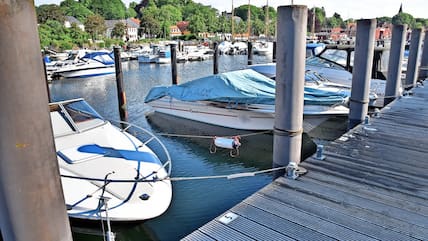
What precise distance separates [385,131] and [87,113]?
20.8 ft

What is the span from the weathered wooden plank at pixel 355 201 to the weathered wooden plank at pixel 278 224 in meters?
0.80

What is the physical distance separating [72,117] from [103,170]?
182 cm

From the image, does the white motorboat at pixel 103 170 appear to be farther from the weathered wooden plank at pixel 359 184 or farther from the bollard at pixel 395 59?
the bollard at pixel 395 59

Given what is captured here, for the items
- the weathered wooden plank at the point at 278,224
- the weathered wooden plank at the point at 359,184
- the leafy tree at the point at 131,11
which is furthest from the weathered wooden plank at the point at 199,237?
the leafy tree at the point at 131,11

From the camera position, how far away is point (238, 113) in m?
11.5

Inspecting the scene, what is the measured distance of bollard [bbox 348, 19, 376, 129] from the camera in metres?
7.03

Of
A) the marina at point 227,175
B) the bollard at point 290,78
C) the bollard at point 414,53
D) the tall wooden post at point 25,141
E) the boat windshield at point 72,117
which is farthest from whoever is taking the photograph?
the bollard at point 414,53

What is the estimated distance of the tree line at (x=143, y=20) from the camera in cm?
5606

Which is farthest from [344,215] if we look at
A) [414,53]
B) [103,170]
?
[414,53]

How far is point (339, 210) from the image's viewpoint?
382 cm

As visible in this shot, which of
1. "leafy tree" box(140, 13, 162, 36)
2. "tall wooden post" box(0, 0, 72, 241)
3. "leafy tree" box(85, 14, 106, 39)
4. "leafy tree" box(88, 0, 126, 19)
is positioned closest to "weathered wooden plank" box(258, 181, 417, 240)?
"tall wooden post" box(0, 0, 72, 241)

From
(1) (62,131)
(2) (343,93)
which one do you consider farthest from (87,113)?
(2) (343,93)

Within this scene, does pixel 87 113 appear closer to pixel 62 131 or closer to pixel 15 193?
pixel 62 131

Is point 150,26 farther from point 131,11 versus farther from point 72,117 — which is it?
point 72,117
